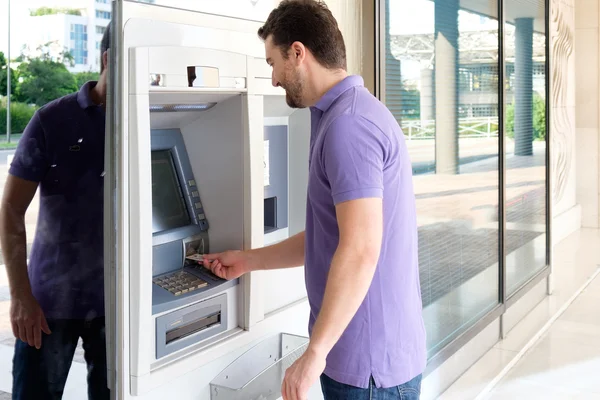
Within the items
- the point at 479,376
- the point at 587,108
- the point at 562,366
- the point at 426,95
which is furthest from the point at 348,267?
the point at 587,108

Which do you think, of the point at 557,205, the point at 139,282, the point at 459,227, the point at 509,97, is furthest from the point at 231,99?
the point at 557,205

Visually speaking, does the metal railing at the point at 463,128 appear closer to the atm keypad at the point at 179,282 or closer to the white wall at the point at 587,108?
the atm keypad at the point at 179,282

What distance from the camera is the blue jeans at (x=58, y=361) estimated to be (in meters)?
1.53

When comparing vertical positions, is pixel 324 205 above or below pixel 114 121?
below

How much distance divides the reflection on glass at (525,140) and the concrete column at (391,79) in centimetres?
152

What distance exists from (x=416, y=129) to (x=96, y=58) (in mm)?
1846

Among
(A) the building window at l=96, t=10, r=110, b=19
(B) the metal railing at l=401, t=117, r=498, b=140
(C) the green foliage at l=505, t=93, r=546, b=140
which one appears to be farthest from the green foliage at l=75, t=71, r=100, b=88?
(C) the green foliage at l=505, t=93, r=546, b=140

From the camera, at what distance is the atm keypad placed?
6.27 feet

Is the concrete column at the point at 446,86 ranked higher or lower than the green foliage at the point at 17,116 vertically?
higher

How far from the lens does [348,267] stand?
156 centimetres

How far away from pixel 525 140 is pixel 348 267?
3619 millimetres

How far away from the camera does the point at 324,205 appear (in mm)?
1683

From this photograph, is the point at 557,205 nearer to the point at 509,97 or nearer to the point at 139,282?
the point at 509,97

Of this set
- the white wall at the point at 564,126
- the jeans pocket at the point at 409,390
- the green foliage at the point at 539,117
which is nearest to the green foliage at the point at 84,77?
the jeans pocket at the point at 409,390
